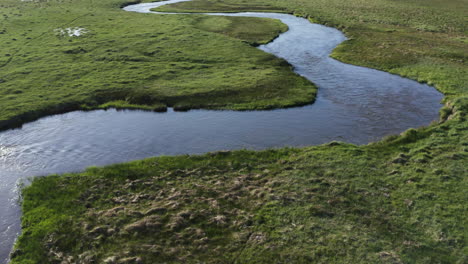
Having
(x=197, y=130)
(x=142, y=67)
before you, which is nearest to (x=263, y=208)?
(x=197, y=130)

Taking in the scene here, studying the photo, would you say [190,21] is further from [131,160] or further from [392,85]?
[131,160]

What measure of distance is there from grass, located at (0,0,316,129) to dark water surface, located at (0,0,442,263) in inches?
A: 109

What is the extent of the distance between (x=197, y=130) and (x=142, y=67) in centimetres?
2311

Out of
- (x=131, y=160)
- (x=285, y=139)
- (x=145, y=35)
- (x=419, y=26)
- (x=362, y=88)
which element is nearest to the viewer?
(x=131, y=160)

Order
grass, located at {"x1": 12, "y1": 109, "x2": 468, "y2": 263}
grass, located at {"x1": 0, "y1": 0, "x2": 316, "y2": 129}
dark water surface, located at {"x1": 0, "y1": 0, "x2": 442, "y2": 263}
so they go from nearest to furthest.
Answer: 1. grass, located at {"x1": 12, "y1": 109, "x2": 468, "y2": 263}
2. dark water surface, located at {"x1": 0, "y1": 0, "x2": 442, "y2": 263}
3. grass, located at {"x1": 0, "y1": 0, "x2": 316, "y2": 129}

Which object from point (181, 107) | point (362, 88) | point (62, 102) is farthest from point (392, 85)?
point (62, 102)

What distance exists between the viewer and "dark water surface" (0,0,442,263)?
107 ft

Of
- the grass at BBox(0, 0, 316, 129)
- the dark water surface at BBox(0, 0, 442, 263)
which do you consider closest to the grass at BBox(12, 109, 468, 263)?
the dark water surface at BBox(0, 0, 442, 263)

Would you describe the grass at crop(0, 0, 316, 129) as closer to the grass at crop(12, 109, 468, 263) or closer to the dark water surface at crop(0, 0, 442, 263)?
the dark water surface at crop(0, 0, 442, 263)

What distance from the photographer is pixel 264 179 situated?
27.9 m

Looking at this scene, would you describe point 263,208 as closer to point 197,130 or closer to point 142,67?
point 197,130

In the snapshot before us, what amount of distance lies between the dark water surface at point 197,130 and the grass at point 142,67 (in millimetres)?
2762

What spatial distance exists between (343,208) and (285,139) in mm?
12076

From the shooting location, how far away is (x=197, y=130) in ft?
123
